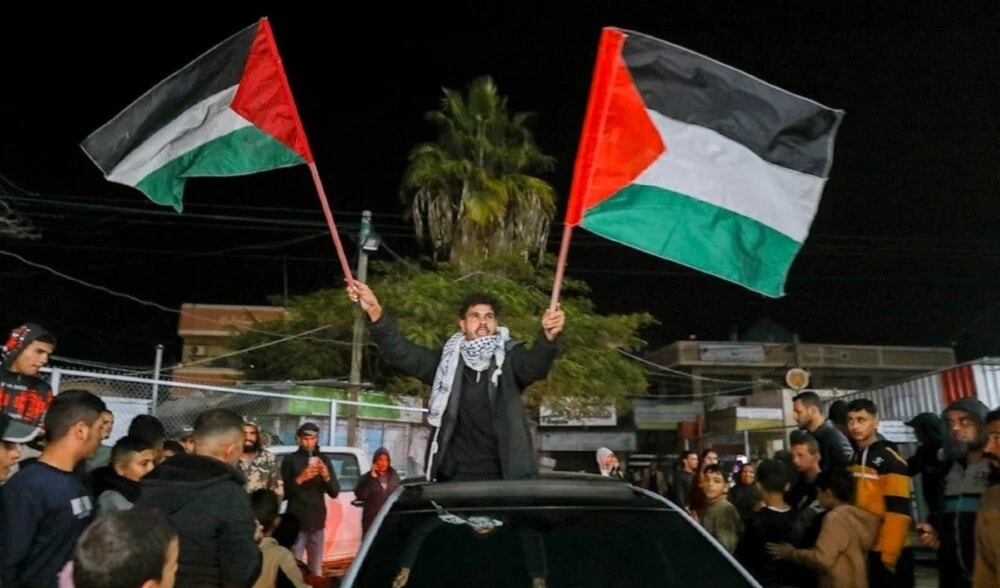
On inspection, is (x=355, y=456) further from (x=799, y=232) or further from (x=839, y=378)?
(x=839, y=378)

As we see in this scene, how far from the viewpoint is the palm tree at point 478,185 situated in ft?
62.5

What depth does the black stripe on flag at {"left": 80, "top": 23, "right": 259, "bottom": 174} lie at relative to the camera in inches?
202

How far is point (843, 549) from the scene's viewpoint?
4.44 m

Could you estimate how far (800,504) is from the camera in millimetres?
5324

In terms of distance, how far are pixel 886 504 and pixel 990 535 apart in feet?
1.75

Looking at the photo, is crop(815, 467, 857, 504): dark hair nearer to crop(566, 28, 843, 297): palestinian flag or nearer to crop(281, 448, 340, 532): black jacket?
crop(566, 28, 843, 297): palestinian flag

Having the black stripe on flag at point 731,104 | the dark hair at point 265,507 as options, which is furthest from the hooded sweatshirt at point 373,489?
the black stripe on flag at point 731,104

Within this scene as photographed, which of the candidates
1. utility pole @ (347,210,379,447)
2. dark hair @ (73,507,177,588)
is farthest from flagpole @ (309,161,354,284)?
utility pole @ (347,210,379,447)

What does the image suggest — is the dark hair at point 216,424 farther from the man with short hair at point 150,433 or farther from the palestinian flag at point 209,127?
the palestinian flag at point 209,127

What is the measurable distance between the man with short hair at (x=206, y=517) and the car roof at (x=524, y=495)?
0.62 metres

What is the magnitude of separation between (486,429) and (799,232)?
1982 mm

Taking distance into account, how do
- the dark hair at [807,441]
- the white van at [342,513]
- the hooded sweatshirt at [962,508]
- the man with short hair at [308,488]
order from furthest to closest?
the white van at [342,513] < the man with short hair at [308,488] < the dark hair at [807,441] < the hooded sweatshirt at [962,508]

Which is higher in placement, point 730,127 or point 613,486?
point 730,127

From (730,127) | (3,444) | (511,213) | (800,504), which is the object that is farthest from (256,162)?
(511,213)
